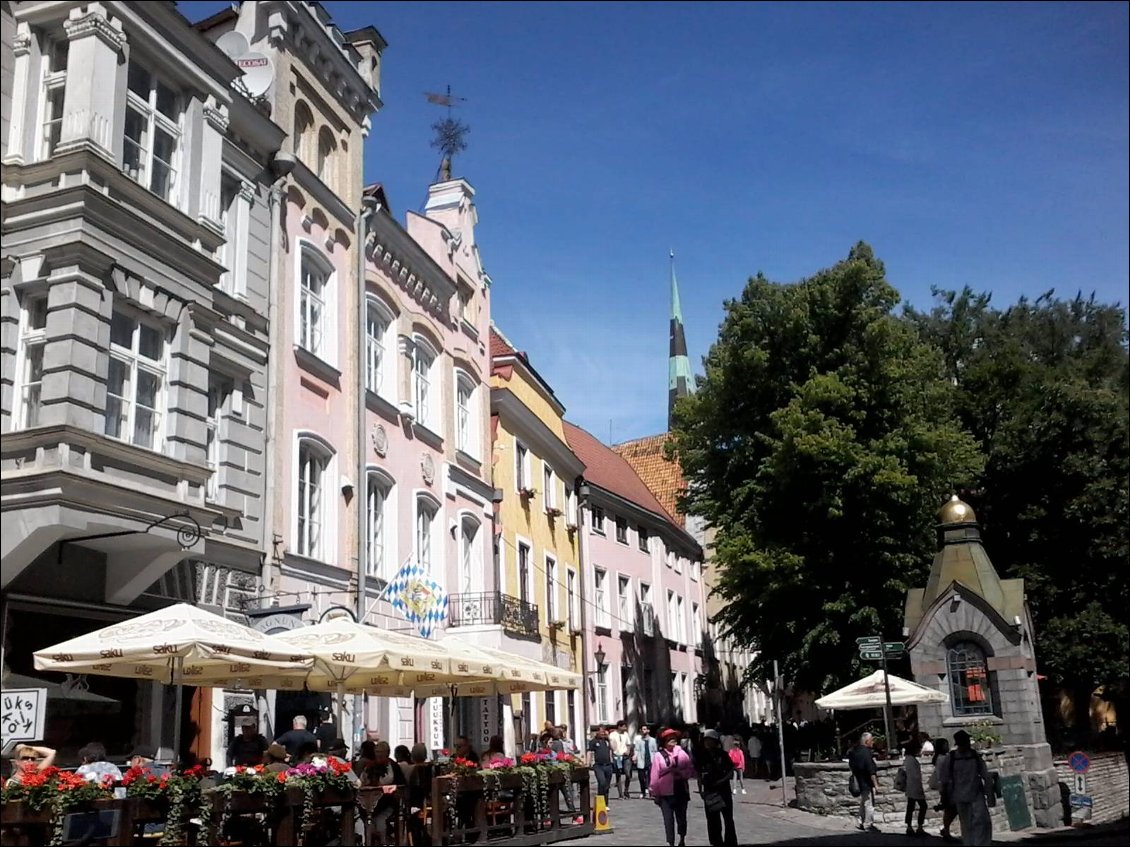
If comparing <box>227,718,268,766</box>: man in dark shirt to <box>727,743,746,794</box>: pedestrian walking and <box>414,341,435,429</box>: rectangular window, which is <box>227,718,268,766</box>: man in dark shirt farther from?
<box>727,743,746,794</box>: pedestrian walking

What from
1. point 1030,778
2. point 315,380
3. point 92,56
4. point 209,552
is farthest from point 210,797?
point 1030,778

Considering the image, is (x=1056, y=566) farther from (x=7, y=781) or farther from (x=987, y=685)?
(x=7, y=781)

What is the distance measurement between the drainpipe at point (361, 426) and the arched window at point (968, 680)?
13300 mm

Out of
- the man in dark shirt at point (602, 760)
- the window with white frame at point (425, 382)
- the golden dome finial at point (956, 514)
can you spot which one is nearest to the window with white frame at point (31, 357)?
the window with white frame at point (425, 382)

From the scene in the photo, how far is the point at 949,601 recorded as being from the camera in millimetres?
25906

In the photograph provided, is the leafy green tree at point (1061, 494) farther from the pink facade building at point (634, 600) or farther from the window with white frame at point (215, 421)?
the window with white frame at point (215, 421)

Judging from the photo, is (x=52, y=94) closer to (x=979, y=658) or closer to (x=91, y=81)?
(x=91, y=81)

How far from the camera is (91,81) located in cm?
Result: 1384

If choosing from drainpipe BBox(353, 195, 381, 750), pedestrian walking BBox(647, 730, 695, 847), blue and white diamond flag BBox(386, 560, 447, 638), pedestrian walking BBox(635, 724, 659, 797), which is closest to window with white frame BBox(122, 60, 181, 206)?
drainpipe BBox(353, 195, 381, 750)

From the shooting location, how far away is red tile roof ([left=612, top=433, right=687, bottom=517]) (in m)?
51.7

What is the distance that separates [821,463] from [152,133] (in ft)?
62.7

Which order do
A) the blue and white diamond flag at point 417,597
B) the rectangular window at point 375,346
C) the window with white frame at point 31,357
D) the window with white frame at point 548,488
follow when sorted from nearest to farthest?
the window with white frame at point 31,357, the blue and white diamond flag at point 417,597, the rectangular window at point 375,346, the window with white frame at point 548,488

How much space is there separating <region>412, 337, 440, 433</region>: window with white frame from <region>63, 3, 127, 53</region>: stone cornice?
38.6ft

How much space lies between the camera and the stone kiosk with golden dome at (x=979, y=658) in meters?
24.9
